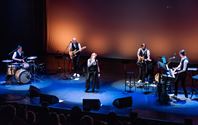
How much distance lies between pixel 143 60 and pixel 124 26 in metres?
2.26

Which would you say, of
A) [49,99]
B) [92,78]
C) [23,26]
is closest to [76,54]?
[23,26]

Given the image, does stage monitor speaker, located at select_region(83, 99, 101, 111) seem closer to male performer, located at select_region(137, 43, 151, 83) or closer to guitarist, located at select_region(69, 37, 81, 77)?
male performer, located at select_region(137, 43, 151, 83)

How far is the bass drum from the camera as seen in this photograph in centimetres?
1566

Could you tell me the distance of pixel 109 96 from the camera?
13.9 meters

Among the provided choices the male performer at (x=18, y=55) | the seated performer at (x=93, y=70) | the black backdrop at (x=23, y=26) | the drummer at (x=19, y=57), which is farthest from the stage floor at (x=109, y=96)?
the black backdrop at (x=23, y=26)

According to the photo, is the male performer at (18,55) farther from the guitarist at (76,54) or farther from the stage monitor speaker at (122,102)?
the stage monitor speaker at (122,102)

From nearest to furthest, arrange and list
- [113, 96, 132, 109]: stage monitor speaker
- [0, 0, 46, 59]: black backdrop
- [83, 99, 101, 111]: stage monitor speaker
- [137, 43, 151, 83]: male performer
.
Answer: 1. [83, 99, 101, 111]: stage monitor speaker
2. [113, 96, 132, 109]: stage monitor speaker
3. [137, 43, 151, 83]: male performer
4. [0, 0, 46, 59]: black backdrop

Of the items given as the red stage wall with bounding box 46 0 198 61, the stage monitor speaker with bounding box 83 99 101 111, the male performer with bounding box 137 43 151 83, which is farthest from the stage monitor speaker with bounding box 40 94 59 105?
the red stage wall with bounding box 46 0 198 61

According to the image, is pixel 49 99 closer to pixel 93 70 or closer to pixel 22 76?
pixel 93 70

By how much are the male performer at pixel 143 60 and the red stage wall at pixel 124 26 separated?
2.84 feet

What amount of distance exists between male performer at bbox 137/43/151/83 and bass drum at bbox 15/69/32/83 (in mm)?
4708

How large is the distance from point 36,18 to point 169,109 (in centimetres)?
954

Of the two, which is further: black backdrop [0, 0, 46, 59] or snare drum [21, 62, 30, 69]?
black backdrop [0, 0, 46, 59]

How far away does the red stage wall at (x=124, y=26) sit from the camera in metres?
16.0
